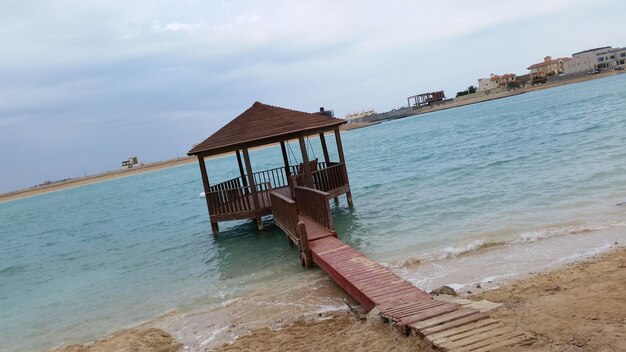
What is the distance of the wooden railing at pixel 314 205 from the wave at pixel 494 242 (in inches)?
78.8

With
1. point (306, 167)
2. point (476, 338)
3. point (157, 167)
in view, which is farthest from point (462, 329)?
point (157, 167)

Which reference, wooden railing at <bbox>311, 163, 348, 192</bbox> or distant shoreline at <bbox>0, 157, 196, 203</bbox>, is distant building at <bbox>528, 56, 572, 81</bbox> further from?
wooden railing at <bbox>311, 163, 348, 192</bbox>

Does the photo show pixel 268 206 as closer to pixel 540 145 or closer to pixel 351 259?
pixel 351 259

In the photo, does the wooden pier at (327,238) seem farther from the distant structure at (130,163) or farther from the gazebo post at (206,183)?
the distant structure at (130,163)

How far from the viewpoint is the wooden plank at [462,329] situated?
487cm

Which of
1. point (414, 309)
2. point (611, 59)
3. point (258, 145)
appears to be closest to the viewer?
point (414, 309)

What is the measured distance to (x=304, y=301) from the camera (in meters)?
8.58

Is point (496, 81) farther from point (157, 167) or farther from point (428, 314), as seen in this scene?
point (428, 314)

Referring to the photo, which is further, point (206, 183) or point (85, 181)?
point (85, 181)

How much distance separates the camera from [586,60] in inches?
5017

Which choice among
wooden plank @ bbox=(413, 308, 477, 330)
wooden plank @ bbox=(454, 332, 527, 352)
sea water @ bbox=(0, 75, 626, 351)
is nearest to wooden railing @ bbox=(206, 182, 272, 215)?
sea water @ bbox=(0, 75, 626, 351)

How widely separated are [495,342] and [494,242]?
6.04 meters

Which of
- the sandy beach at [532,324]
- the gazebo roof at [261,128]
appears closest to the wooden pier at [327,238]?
the gazebo roof at [261,128]

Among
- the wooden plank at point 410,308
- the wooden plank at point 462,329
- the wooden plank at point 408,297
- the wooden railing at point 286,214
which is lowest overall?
the wooden plank at point 408,297
